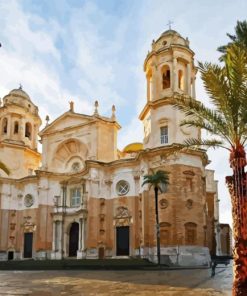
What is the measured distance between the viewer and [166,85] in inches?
1654

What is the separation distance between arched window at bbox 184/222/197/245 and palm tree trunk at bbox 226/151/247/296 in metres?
22.8

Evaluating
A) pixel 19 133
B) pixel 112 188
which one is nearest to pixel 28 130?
pixel 19 133

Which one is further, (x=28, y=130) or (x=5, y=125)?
(x=28, y=130)

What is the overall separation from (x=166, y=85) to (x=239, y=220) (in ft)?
102

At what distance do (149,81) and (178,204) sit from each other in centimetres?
1520

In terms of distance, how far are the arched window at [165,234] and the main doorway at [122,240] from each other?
5.22 metres

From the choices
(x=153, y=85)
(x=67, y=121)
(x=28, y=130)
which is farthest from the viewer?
(x=28, y=130)

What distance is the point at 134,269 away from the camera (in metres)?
31.0

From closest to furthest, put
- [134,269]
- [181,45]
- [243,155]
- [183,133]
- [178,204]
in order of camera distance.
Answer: [243,155], [134,269], [178,204], [183,133], [181,45]

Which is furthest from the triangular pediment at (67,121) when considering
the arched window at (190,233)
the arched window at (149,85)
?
the arched window at (190,233)

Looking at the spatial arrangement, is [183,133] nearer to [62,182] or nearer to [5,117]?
[62,182]

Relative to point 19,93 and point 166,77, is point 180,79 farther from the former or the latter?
point 19,93

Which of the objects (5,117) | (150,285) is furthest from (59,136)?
(150,285)

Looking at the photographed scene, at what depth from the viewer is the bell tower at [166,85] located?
38594mm
